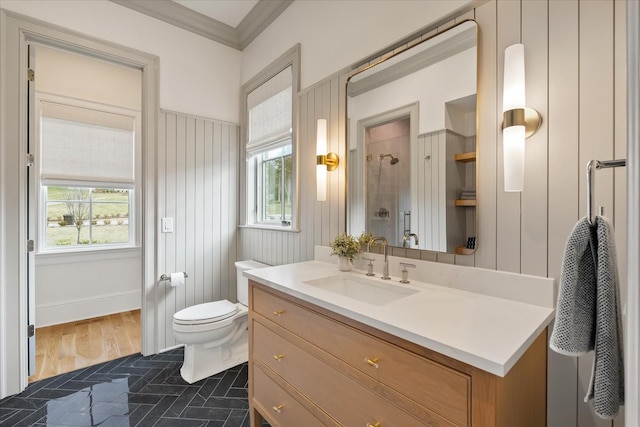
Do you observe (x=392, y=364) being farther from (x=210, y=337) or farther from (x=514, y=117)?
(x=210, y=337)

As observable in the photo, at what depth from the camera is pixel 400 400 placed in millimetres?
962

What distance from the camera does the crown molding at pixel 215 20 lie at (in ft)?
8.20

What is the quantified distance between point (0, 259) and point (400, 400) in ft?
8.41

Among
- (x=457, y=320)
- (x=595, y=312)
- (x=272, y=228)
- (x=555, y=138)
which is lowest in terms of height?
(x=457, y=320)

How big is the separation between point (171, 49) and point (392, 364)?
3.02 metres

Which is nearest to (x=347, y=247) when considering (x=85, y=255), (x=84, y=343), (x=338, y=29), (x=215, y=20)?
(x=338, y=29)

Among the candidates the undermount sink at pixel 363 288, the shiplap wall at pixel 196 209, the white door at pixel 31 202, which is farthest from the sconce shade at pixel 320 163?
the white door at pixel 31 202

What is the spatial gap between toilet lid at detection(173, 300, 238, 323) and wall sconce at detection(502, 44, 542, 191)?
2009 millimetres

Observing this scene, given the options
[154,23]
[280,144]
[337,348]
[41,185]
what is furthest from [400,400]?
[41,185]

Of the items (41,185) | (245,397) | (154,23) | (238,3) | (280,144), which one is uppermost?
(238,3)

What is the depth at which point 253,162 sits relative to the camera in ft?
10.0

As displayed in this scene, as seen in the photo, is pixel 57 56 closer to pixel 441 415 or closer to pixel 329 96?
pixel 329 96

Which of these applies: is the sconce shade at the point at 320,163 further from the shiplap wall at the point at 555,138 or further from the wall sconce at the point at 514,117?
the wall sconce at the point at 514,117

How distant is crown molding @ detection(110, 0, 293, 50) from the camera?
2.50 m
